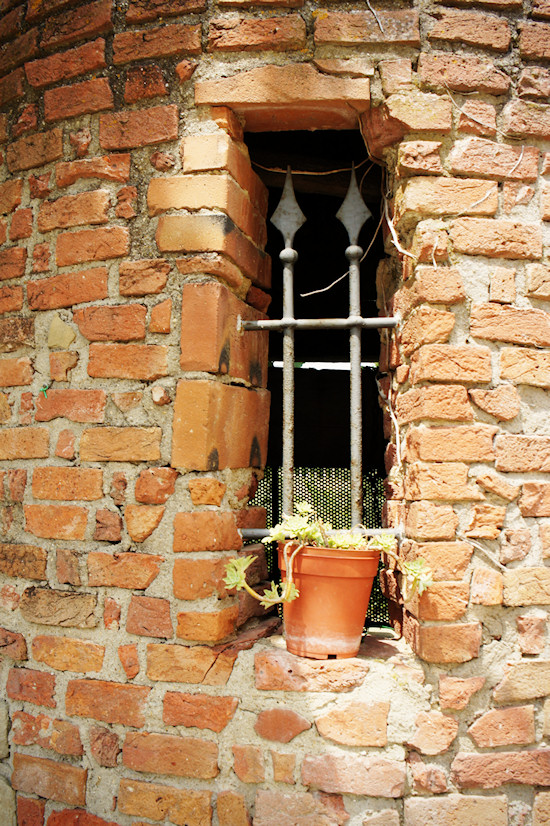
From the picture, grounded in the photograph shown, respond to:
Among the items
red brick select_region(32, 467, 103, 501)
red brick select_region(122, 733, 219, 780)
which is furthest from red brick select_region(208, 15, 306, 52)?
red brick select_region(122, 733, 219, 780)

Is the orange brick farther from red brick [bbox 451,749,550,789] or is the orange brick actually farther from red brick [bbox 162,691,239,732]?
red brick [bbox 451,749,550,789]

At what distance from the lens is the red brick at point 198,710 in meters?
1.54

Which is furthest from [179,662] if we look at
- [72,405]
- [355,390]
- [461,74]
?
[461,74]

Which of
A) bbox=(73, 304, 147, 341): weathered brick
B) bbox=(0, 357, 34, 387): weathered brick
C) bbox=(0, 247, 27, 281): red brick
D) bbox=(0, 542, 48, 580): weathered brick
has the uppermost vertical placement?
bbox=(0, 247, 27, 281): red brick

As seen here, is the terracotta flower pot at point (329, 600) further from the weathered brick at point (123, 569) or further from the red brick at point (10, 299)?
the red brick at point (10, 299)

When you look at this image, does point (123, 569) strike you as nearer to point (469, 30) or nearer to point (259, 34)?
point (259, 34)

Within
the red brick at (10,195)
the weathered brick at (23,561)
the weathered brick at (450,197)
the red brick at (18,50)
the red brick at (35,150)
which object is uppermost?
the red brick at (18,50)

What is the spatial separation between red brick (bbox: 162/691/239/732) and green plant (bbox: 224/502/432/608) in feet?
0.92

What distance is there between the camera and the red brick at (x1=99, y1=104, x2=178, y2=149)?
1.73 meters

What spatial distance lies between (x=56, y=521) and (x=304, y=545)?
716 millimetres

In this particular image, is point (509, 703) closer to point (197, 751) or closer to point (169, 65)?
point (197, 751)

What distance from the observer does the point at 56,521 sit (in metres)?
1.70

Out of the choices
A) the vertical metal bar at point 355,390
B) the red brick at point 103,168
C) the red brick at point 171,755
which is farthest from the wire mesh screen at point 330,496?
the red brick at point 103,168

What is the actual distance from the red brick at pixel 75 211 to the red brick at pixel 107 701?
1304 mm
